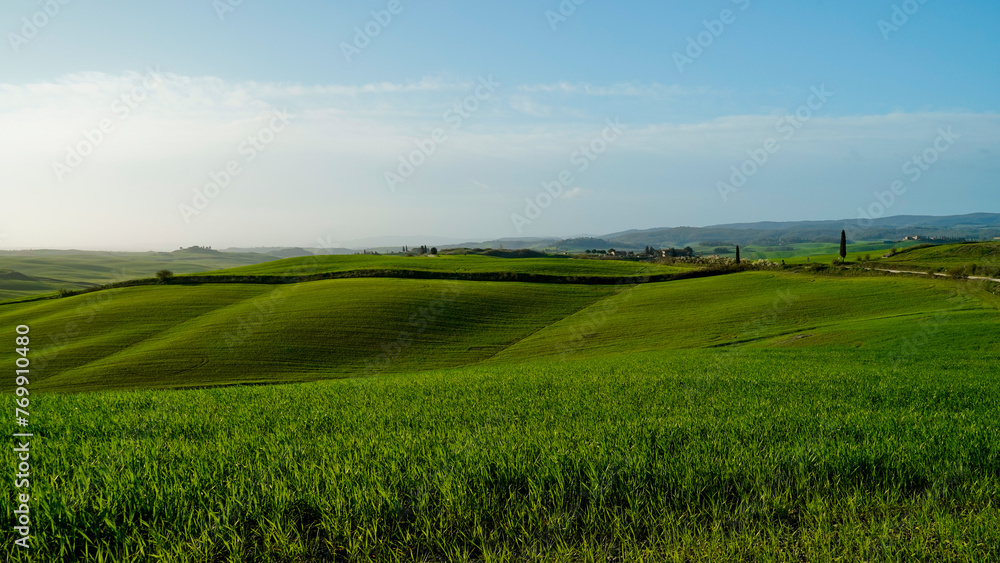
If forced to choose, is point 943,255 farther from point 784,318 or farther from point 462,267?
point 462,267

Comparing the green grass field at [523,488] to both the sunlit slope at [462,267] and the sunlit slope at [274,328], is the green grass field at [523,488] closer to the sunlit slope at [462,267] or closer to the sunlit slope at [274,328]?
the sunlit slope at [274,328]

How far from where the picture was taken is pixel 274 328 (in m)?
46.2

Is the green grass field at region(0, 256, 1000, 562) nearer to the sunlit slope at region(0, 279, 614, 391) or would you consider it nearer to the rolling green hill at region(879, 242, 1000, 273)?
the sunlit slope at region(0, 279, 614, 391)

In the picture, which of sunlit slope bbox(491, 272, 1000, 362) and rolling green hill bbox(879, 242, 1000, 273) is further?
rolling green hill bbox(879, 242, 1000, 273)

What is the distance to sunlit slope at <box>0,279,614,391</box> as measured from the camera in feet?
123

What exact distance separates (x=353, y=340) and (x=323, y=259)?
50.5 m

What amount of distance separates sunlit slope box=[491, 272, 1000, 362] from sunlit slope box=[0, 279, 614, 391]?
18.4 feet

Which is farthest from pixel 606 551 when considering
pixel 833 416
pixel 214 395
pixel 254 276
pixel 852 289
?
pixel 254 276

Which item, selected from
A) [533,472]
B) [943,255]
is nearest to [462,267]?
[943,255]

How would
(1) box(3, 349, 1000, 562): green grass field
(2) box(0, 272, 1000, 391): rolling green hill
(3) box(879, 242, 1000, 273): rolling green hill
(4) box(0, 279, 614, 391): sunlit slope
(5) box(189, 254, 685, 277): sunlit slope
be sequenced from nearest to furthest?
(1) box(3, 349, 1000, 562): green grass field → (2) box(0, 272, 1000, 391): rolling green hill → (4) box(0, 279, 614, 391): sunlit slope → (3) box(879, 242, 1000, 273): rolling green hill → (5) box(189, 254, 685, 277): sunlit slope

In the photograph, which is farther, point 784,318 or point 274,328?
point 274,328

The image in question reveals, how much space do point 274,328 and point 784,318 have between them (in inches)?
1699

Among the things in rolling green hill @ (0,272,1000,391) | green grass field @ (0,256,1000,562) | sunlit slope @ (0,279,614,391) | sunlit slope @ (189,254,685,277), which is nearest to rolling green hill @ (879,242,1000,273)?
rolling green hill @ (0,272,1000,391)

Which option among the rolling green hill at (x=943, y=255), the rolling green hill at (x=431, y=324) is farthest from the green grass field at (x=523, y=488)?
the rolling green hill at (x=943, y=255)
